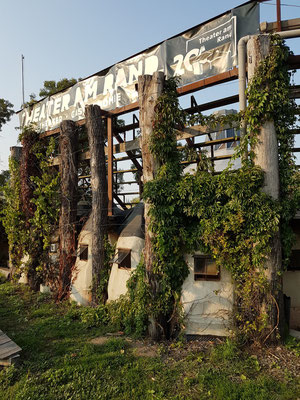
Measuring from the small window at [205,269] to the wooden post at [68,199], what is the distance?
17.2 feet

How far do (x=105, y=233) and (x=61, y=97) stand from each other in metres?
6.53

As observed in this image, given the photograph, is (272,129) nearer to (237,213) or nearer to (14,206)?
(237,213)

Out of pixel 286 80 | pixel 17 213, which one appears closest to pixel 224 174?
pixel 286 80

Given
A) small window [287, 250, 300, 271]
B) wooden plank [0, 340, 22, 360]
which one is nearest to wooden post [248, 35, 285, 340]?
small window [287, 250, 300, 271]

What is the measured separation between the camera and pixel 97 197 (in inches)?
374

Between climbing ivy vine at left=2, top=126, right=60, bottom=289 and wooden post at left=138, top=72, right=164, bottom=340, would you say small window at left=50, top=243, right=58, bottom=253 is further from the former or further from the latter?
wooden post at left=138, top=72, right=164, bottom=340

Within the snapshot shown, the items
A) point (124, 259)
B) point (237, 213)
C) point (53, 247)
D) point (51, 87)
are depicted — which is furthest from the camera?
point (51, 87)

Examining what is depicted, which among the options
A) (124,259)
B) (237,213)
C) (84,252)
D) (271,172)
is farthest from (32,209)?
(271,172)

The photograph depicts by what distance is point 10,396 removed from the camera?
15.5 feet

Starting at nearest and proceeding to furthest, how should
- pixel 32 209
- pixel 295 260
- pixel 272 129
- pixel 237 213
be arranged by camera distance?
pixel 237 213, pixel 272 129, pixel 295 260, pixel 32 209

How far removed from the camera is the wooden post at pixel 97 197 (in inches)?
362

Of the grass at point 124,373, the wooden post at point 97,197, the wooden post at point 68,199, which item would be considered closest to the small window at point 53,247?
the wooden post at point 68,199

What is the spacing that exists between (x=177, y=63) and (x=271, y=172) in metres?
4.29

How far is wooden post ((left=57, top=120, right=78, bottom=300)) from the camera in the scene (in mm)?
10305
